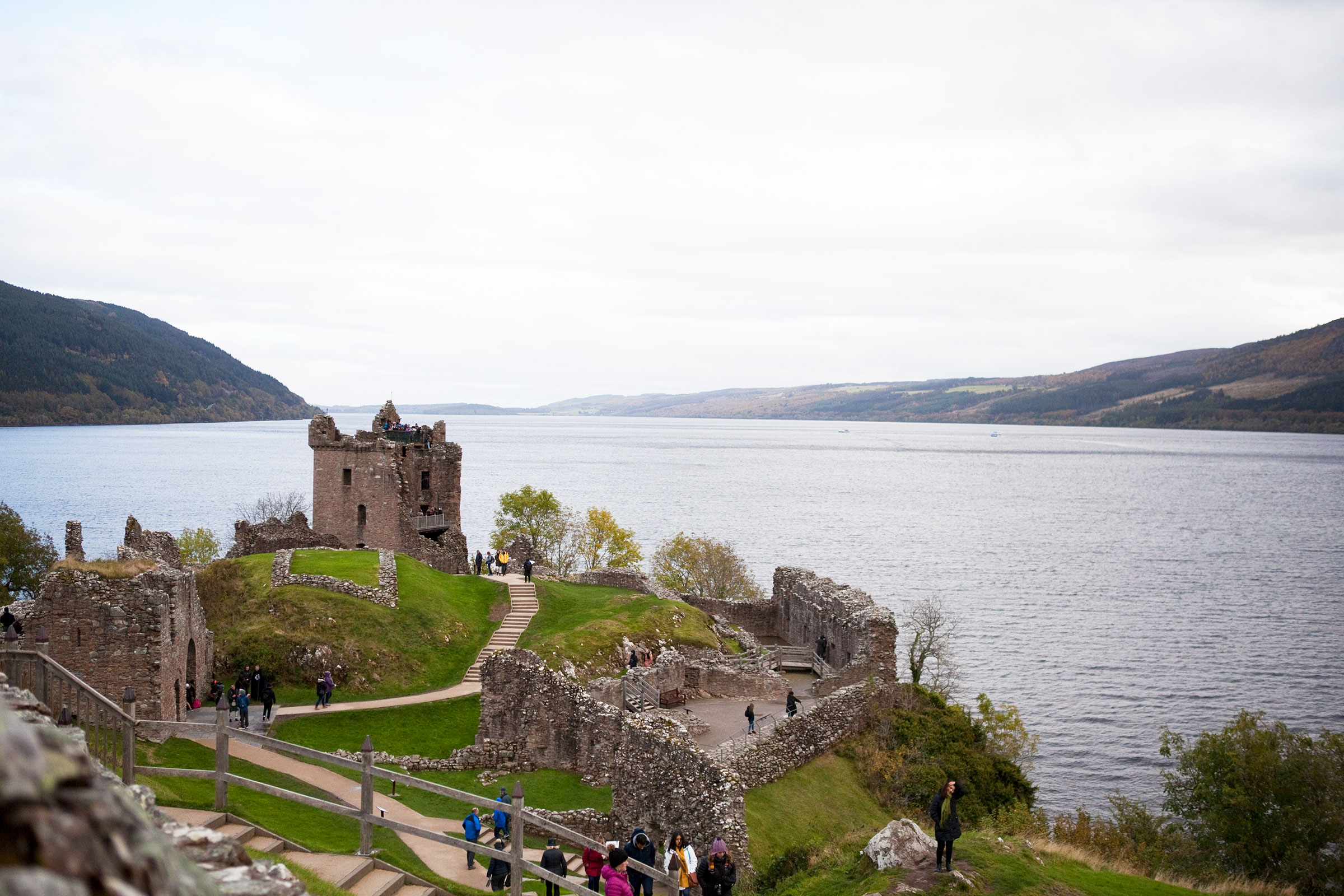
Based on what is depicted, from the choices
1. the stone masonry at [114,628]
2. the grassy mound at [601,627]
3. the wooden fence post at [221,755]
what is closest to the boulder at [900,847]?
the wooden fence post at [221,755]

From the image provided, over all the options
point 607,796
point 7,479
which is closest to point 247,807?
point 607,796

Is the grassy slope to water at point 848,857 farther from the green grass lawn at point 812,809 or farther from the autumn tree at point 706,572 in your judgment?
the autumn tree at point 706,572

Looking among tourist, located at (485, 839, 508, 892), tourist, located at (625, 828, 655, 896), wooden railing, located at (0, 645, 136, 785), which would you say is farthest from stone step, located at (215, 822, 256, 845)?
tourist, located at (625, 828, 655, 896)

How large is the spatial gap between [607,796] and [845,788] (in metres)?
9.19

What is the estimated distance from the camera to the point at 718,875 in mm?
16281

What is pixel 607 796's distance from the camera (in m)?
24.5

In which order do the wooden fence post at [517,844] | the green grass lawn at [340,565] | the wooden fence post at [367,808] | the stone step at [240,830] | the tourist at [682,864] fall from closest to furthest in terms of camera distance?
the stone step at [240,830] < the wooden fence post at [517,844] < the wooden fence post at [367,808] < the tourist at [682,864] < the green grass lawn at [340,565]

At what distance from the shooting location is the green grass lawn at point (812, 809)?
24016 mm

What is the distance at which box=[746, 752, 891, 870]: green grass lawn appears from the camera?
24.0 metres

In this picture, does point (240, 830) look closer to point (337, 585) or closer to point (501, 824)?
point (501, 824)

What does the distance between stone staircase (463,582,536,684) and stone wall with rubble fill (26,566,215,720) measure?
12.3 m

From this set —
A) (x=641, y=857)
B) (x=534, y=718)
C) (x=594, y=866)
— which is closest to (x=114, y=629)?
(x=534, y=718)

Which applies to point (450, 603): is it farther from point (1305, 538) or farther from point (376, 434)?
point (1305, 538)

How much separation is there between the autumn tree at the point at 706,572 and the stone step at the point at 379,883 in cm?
5660
